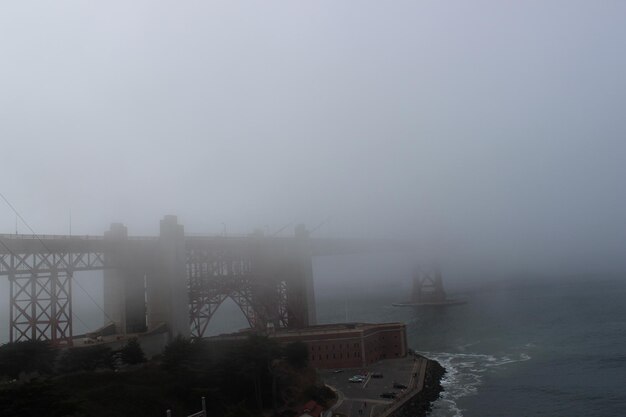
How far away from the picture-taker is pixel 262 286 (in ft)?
152

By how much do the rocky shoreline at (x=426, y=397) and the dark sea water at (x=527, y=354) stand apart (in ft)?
1.94

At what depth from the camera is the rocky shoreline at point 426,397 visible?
29.7m

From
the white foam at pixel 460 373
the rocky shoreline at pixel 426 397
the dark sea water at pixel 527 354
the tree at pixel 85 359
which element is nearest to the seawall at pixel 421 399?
the rocky shoreline at pixel 426 397

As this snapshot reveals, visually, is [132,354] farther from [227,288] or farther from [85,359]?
[227,288]

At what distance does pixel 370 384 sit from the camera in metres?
34.2

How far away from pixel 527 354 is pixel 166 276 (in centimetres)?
3155

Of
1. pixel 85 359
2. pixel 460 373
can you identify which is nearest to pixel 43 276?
pixel 85 359

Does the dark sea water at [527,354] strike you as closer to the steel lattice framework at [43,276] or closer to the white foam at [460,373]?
the white foam at [460,373]

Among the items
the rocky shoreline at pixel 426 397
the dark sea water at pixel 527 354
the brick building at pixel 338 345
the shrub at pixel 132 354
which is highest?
the shrub at pixel 132 354

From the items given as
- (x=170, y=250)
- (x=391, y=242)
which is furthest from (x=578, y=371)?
(x=391, y=242)

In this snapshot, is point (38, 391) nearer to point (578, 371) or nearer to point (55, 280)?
point (55, 280)

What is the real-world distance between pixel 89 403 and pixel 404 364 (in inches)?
984

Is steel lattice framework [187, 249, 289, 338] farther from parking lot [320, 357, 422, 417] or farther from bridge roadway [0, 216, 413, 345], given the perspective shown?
parking lot [320, 357, 422, 417]

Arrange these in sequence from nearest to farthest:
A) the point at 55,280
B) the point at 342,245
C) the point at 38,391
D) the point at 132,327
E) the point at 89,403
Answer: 1. the point at 38,391
2. the point at 89,403
3. the point at 55,280
4. the point at 132,327
5. the point at 342,245
